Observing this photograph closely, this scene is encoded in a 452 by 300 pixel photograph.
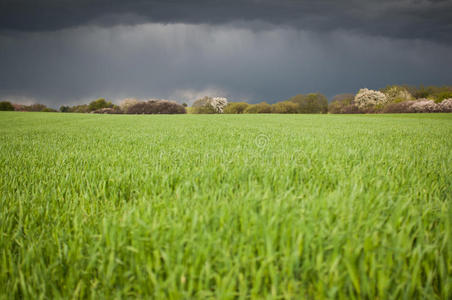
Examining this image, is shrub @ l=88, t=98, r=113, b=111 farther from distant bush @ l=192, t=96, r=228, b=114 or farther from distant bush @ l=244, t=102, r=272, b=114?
distant bush @ l=244, t=102, r=272, b=114

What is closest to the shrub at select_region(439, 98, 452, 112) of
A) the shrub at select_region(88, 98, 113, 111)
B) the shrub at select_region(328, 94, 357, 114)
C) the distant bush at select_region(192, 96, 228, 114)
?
the shrub at select_region(328, 94, 357, 114)

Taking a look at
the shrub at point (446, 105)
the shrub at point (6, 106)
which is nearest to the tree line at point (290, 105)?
the shrub at point (6, 106)

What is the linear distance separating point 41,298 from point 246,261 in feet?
2.55

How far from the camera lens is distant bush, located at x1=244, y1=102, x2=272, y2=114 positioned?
58.3 metres

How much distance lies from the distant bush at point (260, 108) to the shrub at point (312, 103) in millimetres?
8088

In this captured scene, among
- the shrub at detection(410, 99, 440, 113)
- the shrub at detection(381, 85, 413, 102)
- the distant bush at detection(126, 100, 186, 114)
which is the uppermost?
the shrub at detection(381, 85, 413, 102)

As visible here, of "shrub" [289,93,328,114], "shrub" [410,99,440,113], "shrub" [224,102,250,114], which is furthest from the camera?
"shrub" [224,102,250,114]

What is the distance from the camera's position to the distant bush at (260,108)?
58.3 metres

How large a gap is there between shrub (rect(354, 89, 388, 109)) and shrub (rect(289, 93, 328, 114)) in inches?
447

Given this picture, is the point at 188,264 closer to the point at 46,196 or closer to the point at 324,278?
the point at 324,278

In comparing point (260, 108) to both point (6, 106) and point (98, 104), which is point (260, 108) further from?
point (6, 106)

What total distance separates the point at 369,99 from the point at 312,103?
64.9 ft

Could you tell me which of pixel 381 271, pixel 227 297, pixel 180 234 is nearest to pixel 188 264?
pixel 180 234

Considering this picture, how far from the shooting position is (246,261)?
36.1 inches
